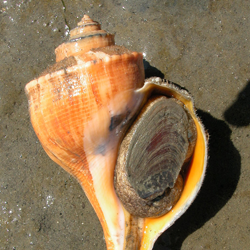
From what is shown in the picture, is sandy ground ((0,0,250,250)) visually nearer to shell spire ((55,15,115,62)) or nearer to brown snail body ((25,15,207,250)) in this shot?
brown snail body ((25,15,207,250))

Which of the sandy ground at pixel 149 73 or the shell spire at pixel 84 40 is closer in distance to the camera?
the shell spire at pixel 84 40

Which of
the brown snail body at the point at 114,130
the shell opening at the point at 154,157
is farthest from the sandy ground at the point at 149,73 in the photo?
the shell opening at the point at 154,157

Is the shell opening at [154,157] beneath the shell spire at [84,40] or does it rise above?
beneath

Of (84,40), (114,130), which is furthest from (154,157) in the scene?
(84,40)

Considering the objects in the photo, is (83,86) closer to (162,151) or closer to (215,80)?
(162,151)

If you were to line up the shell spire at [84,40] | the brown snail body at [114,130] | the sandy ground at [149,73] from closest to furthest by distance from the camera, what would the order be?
the brown snail body at [114,130] < the shell spire at [84,40] < the sandy ground at [149,73]

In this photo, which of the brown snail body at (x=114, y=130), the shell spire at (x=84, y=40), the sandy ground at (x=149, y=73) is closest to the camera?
the brown snail body at (x=114, y=130)

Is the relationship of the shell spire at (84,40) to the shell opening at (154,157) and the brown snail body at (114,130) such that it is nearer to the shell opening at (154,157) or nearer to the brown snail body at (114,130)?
the brown snail body at (114,130)

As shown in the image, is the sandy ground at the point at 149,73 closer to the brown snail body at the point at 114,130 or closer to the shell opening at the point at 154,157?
the brown snail body at the point at 114,130
